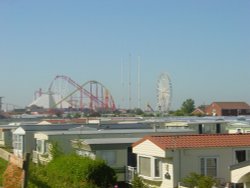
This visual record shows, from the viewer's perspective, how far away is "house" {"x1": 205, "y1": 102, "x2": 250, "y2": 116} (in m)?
109

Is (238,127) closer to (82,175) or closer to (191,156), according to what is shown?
(191,156)

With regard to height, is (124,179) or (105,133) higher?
(105,133)

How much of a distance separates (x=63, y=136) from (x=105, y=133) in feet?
8.72

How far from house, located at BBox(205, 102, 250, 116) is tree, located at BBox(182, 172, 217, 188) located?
88.8m

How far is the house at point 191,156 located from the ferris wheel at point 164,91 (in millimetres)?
67309

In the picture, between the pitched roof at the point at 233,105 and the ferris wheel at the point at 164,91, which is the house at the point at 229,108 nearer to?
the pitched roof at the point at 233,105

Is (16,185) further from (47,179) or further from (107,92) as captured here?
(107,92)

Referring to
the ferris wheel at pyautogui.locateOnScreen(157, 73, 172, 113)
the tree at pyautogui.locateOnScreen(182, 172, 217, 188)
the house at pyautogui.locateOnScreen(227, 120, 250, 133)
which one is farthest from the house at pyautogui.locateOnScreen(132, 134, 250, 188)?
the ferris wheel at pyautogui.locateOnScreen(157, 73, 172, 113)

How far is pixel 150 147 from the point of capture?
2322 centimetres

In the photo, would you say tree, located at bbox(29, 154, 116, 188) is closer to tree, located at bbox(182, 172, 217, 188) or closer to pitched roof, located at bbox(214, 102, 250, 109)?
tree, located at bbox(182, 172, 217, 188)

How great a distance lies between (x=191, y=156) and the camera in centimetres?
2206

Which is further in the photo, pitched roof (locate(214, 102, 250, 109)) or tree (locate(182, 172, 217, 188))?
pitched roof (locate(214, 102, 250, 109))

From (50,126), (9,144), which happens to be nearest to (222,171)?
(50,126)

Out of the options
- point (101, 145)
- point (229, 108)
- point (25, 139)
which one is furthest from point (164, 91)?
point (101, 145)
